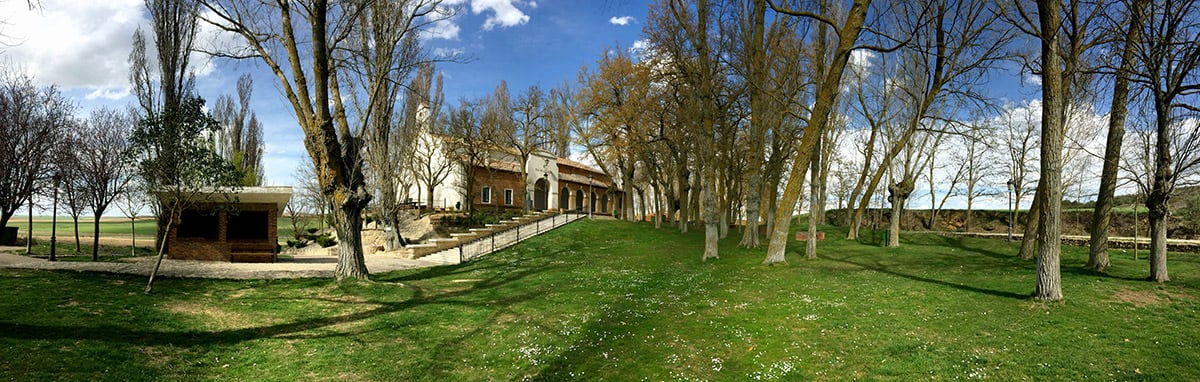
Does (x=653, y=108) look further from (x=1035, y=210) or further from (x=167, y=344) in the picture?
(x=167, y=344)

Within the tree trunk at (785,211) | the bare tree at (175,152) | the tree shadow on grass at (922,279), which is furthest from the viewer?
the tree trunk at (785,211)

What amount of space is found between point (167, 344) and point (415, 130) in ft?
73.0

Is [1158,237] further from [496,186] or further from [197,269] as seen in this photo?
[496,186]

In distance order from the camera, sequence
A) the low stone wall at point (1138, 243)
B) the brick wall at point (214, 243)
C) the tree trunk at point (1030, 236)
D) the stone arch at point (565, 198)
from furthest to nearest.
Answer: the stone arch at point (565, 198) < the brick wall at point (214, 243) < the low stone wall at point (1138, 243) < the tree trunk at point (1030, 236)

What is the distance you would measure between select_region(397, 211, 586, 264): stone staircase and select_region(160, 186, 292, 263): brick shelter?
5709 mm

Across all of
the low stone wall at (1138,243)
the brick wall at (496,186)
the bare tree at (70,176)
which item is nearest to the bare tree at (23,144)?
the bare tree at (70,176)

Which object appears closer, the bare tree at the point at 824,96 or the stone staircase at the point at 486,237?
the bare tree at the point at 824,96

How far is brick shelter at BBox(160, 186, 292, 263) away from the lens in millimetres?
20453

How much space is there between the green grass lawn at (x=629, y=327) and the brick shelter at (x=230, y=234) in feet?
23.9

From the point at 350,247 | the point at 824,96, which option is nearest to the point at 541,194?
the point at 350,247

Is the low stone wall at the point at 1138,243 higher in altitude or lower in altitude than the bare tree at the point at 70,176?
lower

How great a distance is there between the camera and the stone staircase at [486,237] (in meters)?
24.8

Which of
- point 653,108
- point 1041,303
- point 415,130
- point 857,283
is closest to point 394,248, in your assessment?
point 415,130

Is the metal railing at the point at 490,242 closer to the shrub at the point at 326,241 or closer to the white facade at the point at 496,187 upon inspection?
the white facade at the point at 496,187
